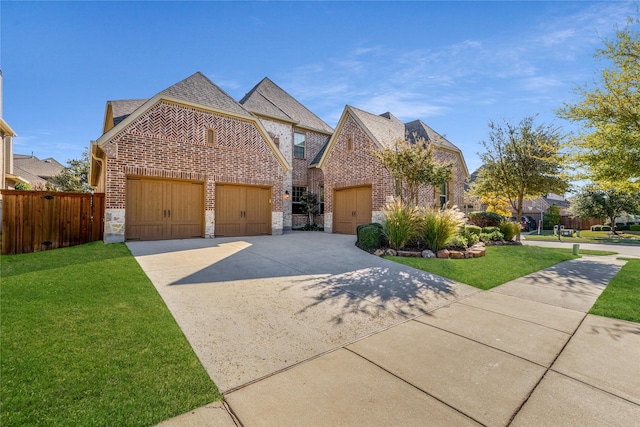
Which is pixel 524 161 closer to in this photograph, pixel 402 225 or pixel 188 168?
pixel 402 225

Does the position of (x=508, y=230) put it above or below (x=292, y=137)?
below

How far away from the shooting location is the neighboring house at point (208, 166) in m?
10.0

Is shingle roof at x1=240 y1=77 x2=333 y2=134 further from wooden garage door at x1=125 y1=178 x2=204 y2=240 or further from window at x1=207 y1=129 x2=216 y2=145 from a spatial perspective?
wooden garage door at x1=125 y1=178 x2=204 y2=240

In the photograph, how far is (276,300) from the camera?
4562mm

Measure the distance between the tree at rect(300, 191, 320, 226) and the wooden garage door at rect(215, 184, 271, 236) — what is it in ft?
15.6

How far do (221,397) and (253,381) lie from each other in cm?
32

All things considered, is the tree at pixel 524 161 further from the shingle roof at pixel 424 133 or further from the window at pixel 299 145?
the window at pixel 299 145

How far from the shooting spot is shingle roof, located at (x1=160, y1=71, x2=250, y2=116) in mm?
11234

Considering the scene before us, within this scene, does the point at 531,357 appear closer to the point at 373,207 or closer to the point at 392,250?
the point at 392,250

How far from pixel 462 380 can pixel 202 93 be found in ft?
43.3

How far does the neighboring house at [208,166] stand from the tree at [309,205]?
1915mm

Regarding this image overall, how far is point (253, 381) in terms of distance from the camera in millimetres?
2508

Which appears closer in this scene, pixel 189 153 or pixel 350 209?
pixel 189 153

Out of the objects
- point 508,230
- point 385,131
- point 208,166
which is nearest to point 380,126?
point 385,131
